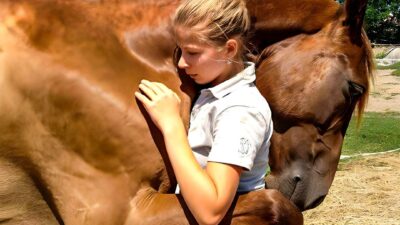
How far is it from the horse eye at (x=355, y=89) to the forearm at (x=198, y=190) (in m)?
0.77

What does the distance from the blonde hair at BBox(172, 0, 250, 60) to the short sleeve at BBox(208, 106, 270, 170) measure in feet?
0.61

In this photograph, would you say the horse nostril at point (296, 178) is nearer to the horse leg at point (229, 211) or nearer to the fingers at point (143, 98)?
the horse leg at point (229, 211)

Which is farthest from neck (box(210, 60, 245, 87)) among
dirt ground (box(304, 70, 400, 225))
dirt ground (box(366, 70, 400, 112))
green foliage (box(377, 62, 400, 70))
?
green foliage (box(377, 62, 400, 70))

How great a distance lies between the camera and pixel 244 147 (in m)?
1.37

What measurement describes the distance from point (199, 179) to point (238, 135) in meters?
0.14

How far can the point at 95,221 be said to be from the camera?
1.40m

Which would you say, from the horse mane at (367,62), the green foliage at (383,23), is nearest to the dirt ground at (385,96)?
the horse mane at (367,62)

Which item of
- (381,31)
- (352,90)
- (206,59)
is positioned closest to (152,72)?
(206,59)

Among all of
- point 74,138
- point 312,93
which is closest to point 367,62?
point 312,93

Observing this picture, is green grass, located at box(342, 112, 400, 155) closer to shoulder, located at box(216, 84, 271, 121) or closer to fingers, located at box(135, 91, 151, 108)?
shoulder, located at box(216, 84, 271, 121)

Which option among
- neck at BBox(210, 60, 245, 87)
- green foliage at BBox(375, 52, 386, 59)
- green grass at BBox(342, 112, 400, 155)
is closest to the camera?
neck at BBox(210, 60, 245, 87)

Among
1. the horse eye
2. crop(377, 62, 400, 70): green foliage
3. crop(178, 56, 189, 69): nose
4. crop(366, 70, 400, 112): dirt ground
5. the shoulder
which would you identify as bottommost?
crop(377, 62, 400, 70): green foliage

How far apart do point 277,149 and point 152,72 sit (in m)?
0.53

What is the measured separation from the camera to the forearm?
1.31 meters
